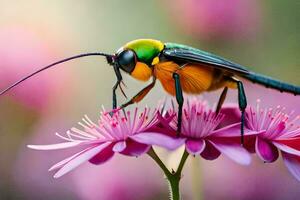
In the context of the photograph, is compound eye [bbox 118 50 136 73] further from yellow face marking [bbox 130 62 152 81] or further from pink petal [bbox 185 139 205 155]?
pink petal [bbox 185 139 205 155]

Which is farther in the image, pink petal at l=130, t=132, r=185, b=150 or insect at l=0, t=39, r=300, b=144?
insect at l=0, t=39, r=300, b=144

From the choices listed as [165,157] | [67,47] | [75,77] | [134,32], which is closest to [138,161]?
[165,157]

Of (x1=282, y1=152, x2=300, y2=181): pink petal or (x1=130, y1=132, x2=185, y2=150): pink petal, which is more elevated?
(x1=130, y1=132, x2=185, y2=150): pink petal

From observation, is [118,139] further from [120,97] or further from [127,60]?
[120,97]

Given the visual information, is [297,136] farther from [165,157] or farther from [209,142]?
[165,157]

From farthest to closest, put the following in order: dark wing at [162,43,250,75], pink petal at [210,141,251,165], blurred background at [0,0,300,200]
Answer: blurred background at [0,0,300,200] < dark wing at [162,43,250,75] < pink petal at [210,141,251,165]

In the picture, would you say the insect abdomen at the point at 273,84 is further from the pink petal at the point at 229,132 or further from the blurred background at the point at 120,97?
the blurred background at the point at 120,97

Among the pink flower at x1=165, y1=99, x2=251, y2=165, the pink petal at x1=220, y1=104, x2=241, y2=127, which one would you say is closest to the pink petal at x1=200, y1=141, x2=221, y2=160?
the pink flower at x1=165, y1=99, x2=251, y2=165

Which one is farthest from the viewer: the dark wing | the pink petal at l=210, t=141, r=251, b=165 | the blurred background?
the blurred background
